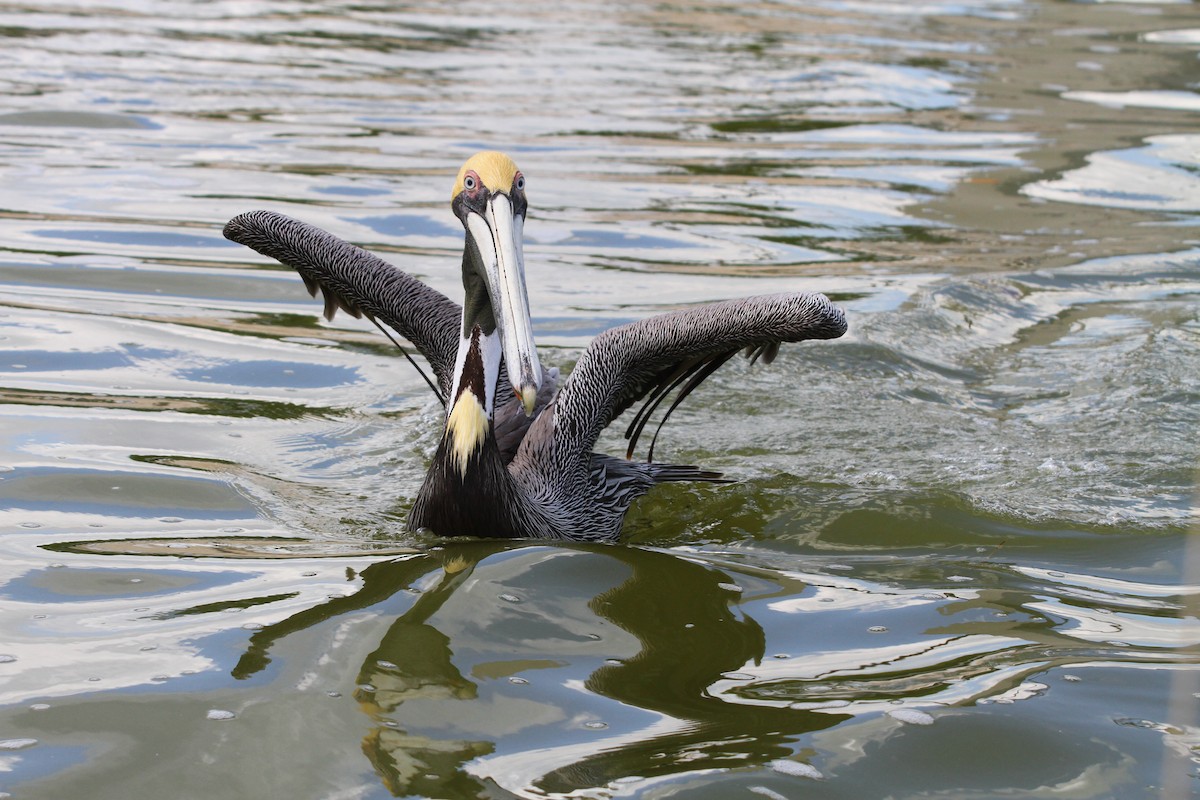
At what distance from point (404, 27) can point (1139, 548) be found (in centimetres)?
1418

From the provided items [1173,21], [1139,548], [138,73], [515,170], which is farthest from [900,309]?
[1173,21]

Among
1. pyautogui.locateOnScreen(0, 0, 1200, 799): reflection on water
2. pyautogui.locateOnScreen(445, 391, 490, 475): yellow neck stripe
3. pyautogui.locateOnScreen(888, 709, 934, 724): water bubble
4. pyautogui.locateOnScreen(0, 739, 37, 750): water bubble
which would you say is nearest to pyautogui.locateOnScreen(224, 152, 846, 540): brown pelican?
pyautogui.locateOnScreen(445, 391, 490, 475): yellow neck stripe

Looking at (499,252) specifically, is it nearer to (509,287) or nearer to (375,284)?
(509,287)

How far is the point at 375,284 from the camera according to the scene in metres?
6.00

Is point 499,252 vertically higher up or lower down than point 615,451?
higher up

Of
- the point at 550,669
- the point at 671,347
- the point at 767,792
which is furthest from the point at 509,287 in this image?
the point at 767,792

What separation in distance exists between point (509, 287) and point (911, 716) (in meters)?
1.83

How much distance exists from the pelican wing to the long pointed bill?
0.67m

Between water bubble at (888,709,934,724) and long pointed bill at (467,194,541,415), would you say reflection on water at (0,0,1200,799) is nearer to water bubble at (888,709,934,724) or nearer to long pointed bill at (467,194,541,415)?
water bubble at (888,709,934,724)

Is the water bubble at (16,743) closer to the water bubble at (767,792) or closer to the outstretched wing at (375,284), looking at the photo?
the water bubble at (767,792)

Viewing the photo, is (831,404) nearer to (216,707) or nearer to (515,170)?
(515,170)

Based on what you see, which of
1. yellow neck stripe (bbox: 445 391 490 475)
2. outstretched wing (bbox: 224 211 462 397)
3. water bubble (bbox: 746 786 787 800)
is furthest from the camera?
outstretched wing (bbox: 224 211 462 397)

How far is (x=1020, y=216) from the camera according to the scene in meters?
10.7

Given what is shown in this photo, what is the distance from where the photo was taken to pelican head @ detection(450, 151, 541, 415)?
4.58 m
